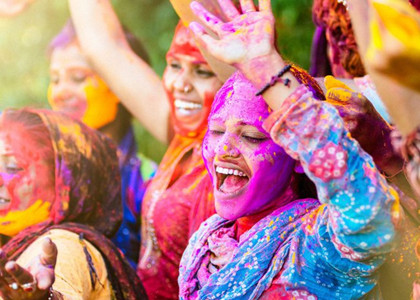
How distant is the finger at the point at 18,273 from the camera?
8.49 ft

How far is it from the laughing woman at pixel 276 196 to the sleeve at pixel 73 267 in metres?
0.67

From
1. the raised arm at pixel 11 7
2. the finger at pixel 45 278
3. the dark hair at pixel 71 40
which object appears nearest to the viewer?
the finger at pixel 45 278

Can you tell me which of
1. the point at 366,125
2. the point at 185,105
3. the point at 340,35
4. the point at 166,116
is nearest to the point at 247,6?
the point at 366,125

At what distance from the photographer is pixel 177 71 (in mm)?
3064

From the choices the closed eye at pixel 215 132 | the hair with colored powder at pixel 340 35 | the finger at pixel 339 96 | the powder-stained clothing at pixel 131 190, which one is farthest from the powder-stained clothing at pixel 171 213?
the finger at pixel 339 96

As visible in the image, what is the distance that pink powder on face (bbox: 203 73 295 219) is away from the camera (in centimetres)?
194

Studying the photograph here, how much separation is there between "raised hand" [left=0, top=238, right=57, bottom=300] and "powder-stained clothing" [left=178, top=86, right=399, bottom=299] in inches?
26.6

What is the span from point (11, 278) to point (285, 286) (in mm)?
1259

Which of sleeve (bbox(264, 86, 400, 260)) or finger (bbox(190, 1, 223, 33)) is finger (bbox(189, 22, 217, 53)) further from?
sleeve (bbox(264, 86, 400, 260))

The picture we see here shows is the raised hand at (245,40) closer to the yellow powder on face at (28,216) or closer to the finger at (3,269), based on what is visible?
the finger at (3,269)

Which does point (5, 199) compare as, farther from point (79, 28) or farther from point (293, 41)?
point (293, 41)

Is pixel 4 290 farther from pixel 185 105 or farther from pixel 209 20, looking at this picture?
pixel 209 20

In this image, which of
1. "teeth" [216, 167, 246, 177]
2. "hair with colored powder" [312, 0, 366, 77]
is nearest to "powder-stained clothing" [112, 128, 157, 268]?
"hair with colored powder" [312, 0, 366, 77]

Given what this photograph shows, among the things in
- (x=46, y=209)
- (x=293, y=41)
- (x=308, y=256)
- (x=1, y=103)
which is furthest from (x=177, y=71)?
(x=308, y=256)
